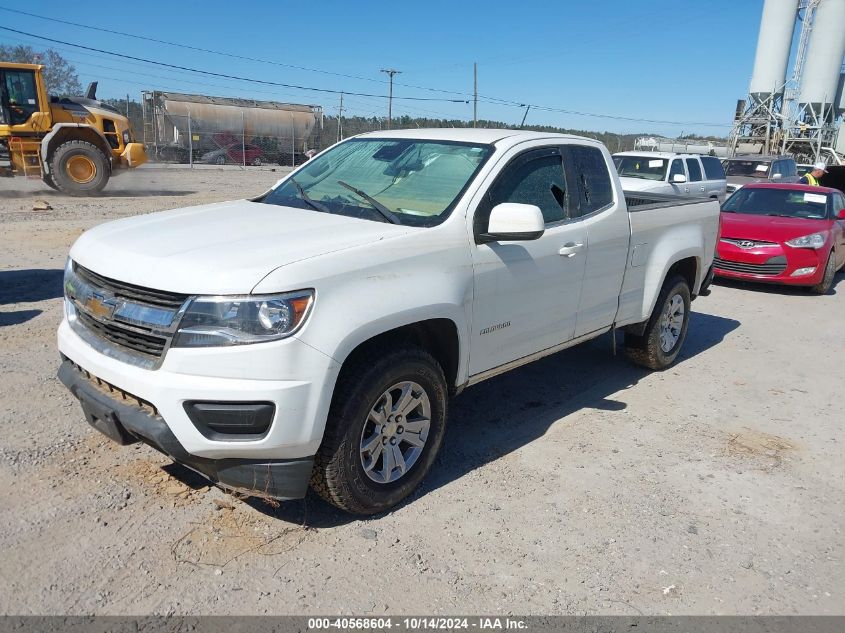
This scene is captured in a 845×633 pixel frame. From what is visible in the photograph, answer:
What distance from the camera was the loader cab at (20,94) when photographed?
16141 millimetres

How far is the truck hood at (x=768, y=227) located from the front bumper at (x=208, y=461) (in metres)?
9.10

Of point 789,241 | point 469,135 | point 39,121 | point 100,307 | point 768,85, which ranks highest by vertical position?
point 768,85

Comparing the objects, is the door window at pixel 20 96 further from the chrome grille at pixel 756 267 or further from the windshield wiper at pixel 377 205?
the chrome grille at pixel 756 267

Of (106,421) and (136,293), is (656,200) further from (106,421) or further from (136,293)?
(106,421)

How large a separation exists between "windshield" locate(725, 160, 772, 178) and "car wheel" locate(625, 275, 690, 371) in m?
14.2

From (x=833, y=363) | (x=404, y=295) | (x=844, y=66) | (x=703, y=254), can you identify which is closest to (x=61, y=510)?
(x=404, y=295)

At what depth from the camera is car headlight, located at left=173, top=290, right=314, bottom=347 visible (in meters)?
2.80

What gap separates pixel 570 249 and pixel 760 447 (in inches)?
76.4

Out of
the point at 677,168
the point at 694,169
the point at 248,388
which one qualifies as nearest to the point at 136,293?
the point at 248,388

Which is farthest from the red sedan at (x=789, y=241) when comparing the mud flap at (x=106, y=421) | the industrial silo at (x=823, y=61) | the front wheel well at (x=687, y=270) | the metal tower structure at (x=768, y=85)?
the industrial silo at (x=823, y=61)

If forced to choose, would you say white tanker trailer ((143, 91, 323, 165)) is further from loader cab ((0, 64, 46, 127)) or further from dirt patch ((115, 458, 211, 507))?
dirt patch ((115, 458, 211, 507))

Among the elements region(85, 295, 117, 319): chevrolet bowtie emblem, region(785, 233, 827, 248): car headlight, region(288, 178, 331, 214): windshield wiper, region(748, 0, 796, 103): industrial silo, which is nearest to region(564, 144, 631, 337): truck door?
region(288, 178, 331, 214): windshield wiper

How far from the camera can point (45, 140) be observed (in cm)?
1614

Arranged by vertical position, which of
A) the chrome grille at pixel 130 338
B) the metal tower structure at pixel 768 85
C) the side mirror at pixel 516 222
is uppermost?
the metal tower structure at pixel 768 85
